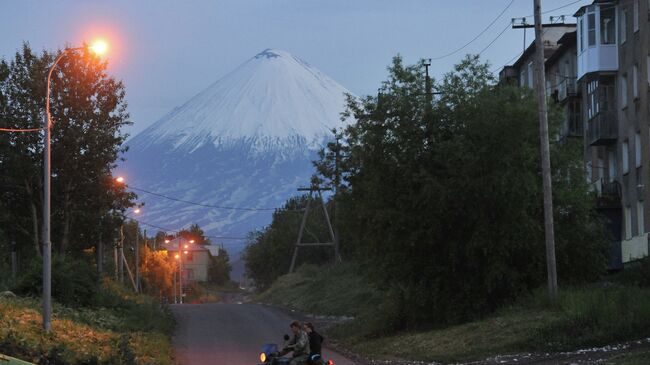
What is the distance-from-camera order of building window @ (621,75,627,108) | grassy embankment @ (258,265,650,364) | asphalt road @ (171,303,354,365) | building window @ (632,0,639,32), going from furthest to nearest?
building window @ (621,75,627,108) < building window @ (632,0,639,32) < asphalt road @ (171,303,354,365) < grassy embankment @ (258,265,650,364)

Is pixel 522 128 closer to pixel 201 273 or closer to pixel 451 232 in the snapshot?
pixel 451 232

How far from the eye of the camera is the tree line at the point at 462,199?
36594mm

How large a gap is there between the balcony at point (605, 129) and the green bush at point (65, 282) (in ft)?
75.5

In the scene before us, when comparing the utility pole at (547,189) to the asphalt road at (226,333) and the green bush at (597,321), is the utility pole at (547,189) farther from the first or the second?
the asphalt road at (226,333)

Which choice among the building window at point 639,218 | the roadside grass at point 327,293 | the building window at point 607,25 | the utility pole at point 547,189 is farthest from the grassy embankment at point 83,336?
the building window at point 607,25

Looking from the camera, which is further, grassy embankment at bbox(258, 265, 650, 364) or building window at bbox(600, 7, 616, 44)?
building window at bbox(600, 7, 616, 44)

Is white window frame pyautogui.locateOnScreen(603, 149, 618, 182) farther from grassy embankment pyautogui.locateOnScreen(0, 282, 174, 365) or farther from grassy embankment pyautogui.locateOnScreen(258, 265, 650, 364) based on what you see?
grassy embankment pyautogui.locateOnScreen(0, 282, 174, 365)

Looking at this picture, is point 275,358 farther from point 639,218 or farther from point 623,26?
point 623,26

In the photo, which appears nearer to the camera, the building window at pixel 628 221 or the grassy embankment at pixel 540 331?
the grassy embankment at pixel 540 331

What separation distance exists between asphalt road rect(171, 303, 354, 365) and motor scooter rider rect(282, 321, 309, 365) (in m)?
10.0

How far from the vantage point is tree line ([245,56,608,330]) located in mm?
36594

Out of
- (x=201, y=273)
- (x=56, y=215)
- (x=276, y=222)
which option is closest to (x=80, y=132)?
(x=56, y=215)

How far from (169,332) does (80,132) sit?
10.4 metres

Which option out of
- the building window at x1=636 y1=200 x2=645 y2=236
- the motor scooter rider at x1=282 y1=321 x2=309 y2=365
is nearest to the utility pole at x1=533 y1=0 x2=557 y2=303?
the motor scooter rider at x1=282 y1=321 x2=309 y2=365
